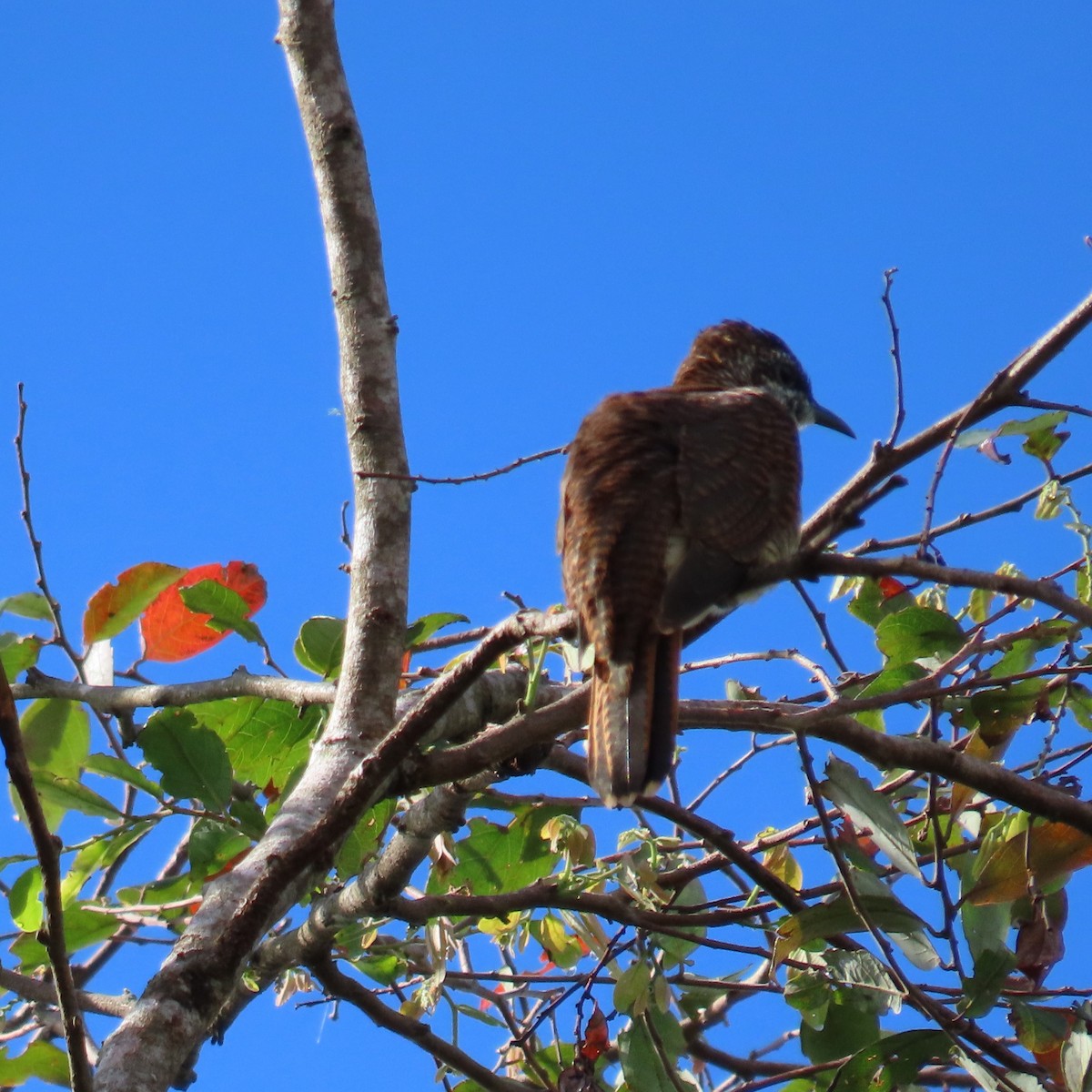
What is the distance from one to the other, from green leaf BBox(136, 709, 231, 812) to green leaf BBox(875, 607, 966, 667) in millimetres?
1490

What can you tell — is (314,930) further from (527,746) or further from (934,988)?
(934,988)

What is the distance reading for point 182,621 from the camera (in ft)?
Result: 11.6

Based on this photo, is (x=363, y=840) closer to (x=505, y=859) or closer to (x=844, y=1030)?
(x=505, y=859)

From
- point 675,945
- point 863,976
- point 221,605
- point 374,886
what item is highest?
point 221,605

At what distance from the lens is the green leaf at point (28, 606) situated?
3.17 m

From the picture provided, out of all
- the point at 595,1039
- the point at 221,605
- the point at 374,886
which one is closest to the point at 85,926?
the point at 374,886

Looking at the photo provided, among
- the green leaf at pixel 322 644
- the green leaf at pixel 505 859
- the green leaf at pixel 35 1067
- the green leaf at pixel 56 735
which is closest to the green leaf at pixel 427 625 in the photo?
the green leaf at pixel 322 644

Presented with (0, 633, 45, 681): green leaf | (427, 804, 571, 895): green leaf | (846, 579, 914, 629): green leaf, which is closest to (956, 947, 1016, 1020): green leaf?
(427, 804, 571, 895): green leaf

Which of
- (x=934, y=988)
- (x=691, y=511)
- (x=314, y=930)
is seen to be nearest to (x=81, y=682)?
(x=314, y=930)

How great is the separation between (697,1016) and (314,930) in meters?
1.14

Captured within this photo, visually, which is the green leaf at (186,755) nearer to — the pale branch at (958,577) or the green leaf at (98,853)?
the green leaf at (98,853)

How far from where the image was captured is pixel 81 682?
10.4 ft

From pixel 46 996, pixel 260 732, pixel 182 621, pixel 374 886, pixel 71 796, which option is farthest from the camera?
pixel 182 621

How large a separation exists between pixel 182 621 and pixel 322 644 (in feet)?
1.68
